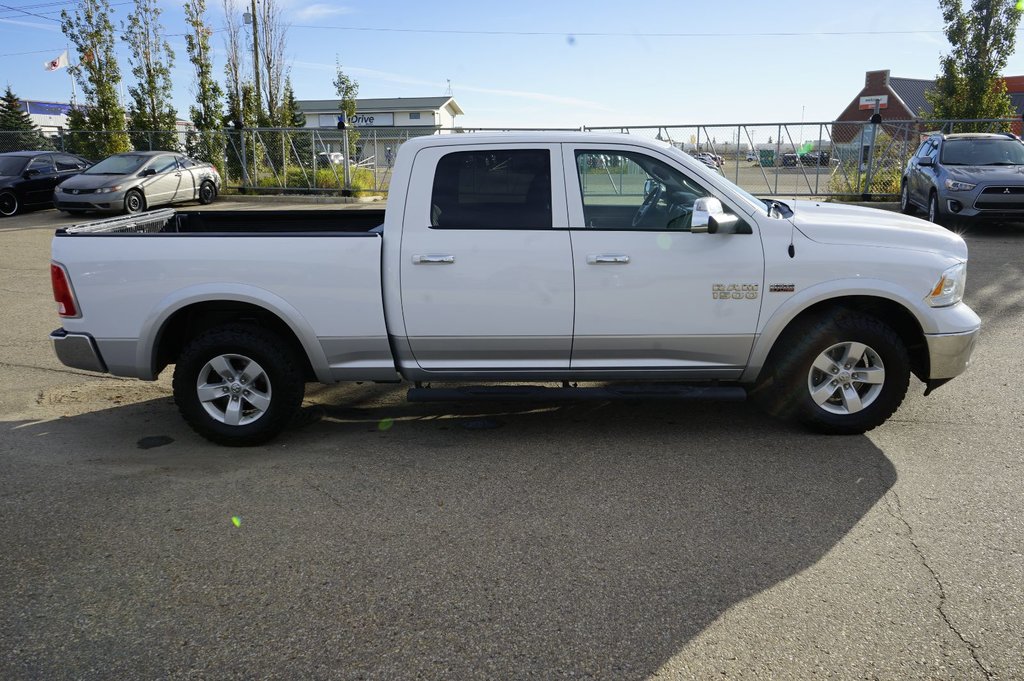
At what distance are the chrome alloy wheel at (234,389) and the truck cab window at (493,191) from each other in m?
1.52

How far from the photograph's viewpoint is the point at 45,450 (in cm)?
531

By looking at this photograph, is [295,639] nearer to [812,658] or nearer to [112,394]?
[812,658]

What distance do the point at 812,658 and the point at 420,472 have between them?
2.50m

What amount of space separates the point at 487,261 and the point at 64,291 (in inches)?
105

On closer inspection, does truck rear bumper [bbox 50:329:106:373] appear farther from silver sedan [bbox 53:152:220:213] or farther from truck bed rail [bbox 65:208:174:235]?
silver sedan [bbox 53:152:220:213]

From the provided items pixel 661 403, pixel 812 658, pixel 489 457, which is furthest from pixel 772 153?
pixel 812 658

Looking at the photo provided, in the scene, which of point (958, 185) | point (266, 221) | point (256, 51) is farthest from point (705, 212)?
point (256, 51)

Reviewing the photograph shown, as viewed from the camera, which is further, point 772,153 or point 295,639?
point 772,153

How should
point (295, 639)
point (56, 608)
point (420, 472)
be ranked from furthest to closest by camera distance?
point (420, 472) → point (56, 608) → point (295, 639)

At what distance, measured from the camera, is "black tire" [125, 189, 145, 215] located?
18.8m

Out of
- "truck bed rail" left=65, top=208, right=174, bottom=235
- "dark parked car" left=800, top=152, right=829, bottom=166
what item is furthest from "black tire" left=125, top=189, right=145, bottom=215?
"dark parked car" left=800, top=152, right=829, bottom=166

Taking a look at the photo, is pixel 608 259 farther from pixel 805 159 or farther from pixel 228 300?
pixel 805 159

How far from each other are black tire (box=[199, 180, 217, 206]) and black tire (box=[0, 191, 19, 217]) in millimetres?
4338

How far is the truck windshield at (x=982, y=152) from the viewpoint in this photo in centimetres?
1484
